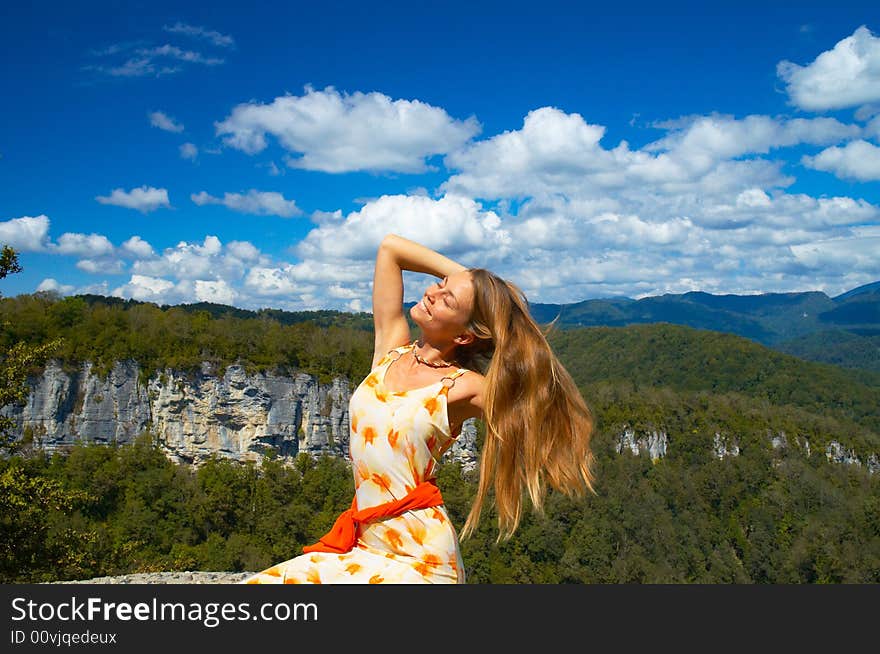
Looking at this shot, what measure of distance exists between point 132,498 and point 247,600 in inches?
2093

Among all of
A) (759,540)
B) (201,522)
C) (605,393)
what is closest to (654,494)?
(759,540)

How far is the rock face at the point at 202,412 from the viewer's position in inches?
2447

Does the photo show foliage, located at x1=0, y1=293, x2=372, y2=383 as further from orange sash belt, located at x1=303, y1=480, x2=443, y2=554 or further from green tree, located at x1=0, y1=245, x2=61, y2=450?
orange sash belt, located at x1=303, y1=480, x2=443, y2=554

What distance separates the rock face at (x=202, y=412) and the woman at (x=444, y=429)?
61.7m

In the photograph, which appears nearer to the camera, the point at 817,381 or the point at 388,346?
the point at 388,346

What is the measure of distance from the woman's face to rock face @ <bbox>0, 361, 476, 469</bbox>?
6183 cm

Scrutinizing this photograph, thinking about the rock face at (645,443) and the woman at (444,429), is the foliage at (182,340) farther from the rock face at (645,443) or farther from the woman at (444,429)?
the woman at (444,429)

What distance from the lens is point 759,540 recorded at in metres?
61.6

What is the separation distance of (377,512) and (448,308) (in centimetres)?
95

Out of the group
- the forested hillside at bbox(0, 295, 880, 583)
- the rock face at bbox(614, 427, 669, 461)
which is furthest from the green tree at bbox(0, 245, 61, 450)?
the rock face at bbox(614, 427, 669, 461)

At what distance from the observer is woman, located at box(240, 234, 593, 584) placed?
2885 millimetres

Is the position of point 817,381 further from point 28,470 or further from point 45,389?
point 28,470

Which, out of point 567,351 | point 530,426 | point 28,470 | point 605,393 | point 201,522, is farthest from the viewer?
point 567,351

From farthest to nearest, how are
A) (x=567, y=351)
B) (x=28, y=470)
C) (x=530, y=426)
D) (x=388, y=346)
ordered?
(x=567, y=351)
(x=28, y=470)
(x=388, y=346)
(x=530, y=426)
